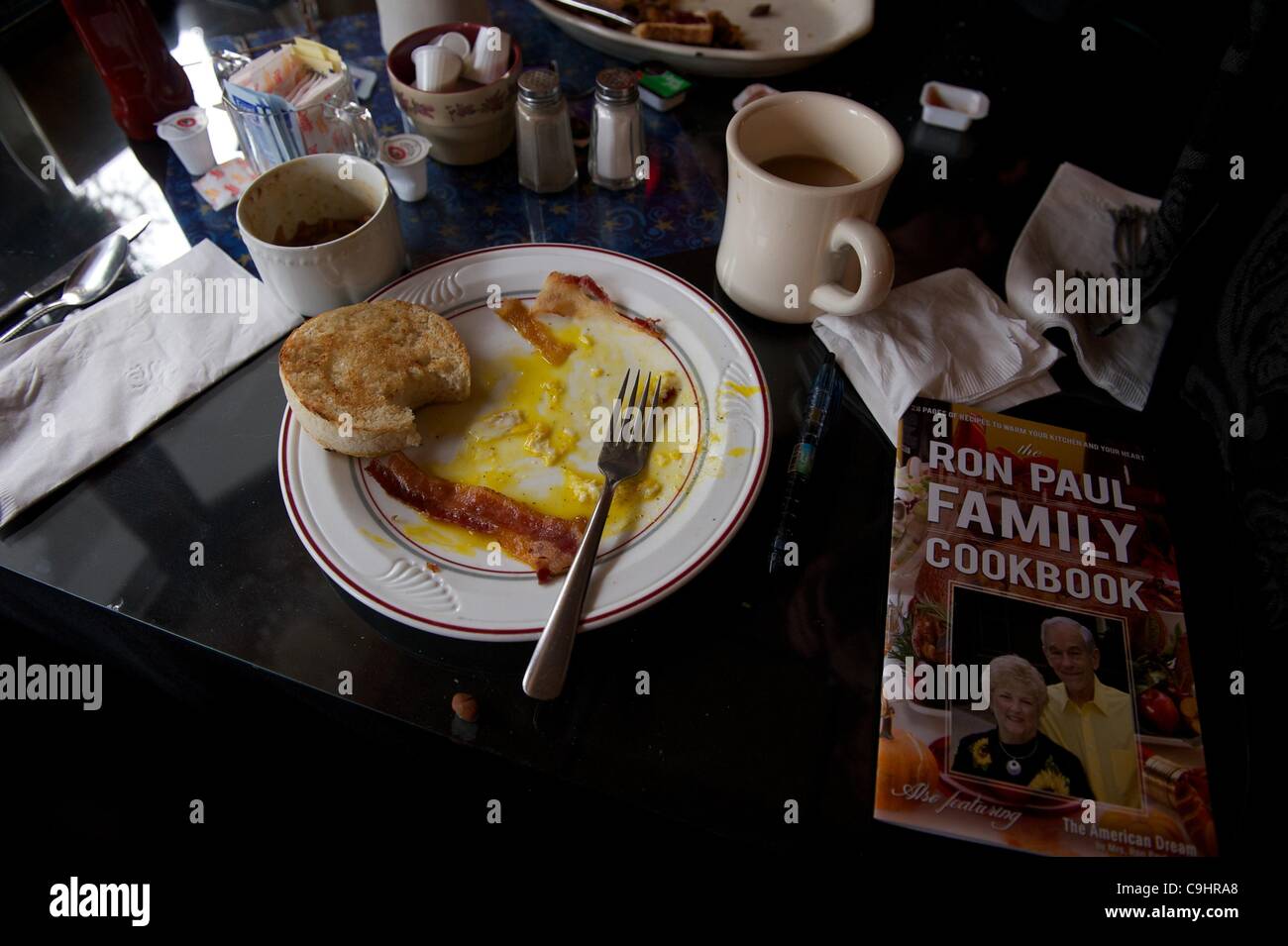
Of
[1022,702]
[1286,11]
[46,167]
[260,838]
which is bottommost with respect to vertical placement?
[260,838]

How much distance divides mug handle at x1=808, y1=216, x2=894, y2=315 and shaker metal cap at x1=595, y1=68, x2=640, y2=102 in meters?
0.50

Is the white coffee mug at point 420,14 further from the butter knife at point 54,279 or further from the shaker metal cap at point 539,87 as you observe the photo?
the butter knife at point 54,279

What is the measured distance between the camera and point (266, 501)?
3.22 feet

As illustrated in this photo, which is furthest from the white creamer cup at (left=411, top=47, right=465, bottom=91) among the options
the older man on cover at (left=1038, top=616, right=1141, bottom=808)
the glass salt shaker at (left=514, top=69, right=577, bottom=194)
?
the older man on cover at (left=1038, top=616, right=1141, bottom=808)

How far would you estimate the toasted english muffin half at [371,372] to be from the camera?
95cm

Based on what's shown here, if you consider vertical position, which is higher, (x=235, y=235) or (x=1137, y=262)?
(x=235, y=235)

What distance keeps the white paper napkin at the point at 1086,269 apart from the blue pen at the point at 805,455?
0.35 m

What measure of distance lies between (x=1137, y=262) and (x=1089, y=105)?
0.64 m

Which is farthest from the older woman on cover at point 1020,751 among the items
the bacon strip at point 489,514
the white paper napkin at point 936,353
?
the bacon strip at point 489,514

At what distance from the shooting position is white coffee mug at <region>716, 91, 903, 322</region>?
3.18 feet

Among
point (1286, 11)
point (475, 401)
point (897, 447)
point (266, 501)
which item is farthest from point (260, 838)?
point (1286, 11)

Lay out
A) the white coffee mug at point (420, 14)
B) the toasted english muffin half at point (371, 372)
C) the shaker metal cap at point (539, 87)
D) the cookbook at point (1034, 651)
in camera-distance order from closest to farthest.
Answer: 1. the cookbook at point (1034, 651)
2. the toasted english muffin half at point (371, 372)
3. the shaker metal cap at point (539, 87)
4. the white coffee mug at point (420, 14)

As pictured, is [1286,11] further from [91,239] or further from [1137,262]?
[91,239]
